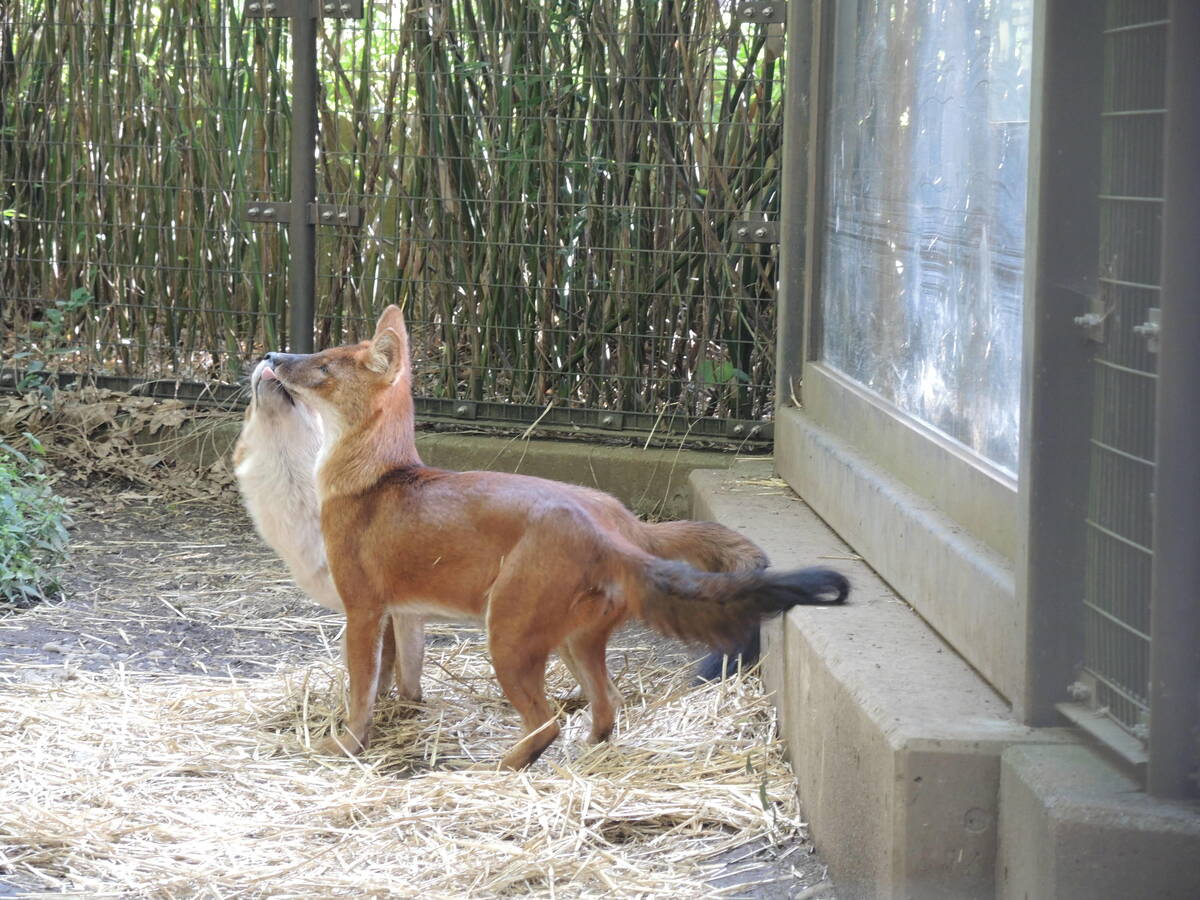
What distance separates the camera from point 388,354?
14.4 ft

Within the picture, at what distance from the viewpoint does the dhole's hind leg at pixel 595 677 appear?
4.12m

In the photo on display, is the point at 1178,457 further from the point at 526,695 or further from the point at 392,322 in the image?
the point at 392,322

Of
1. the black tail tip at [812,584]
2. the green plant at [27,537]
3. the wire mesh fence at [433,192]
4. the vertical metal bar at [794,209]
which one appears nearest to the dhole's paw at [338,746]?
the black tail tip at [812,584]

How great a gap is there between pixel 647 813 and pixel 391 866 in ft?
2.13

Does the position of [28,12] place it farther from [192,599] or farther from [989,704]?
[989,704]

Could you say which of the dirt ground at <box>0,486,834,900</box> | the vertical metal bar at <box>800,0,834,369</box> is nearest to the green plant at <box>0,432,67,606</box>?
the dirt ground at <box>0,486,834,900</box>

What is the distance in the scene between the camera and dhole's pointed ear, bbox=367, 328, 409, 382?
4363mm

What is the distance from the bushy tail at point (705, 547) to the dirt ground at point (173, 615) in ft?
1.60

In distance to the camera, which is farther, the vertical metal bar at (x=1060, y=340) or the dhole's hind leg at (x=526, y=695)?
the dhole's hind leg at (x=526, y=695)

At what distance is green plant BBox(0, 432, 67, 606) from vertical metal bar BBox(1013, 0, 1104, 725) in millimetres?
4199

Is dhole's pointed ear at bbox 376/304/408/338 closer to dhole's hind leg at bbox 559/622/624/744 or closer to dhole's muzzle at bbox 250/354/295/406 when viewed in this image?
dhole's muzzle at bbox 250/354/295/406

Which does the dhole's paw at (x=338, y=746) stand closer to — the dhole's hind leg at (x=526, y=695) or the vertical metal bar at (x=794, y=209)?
the dhole's hind leg at (x=526, y=695)

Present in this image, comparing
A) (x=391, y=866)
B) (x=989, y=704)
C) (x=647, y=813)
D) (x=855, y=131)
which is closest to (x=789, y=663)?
(x=647, y=813)

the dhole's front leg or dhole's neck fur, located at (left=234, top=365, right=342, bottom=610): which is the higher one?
dhole's neck fur, located at (left=234, top=365, right=342, bottom=610)
